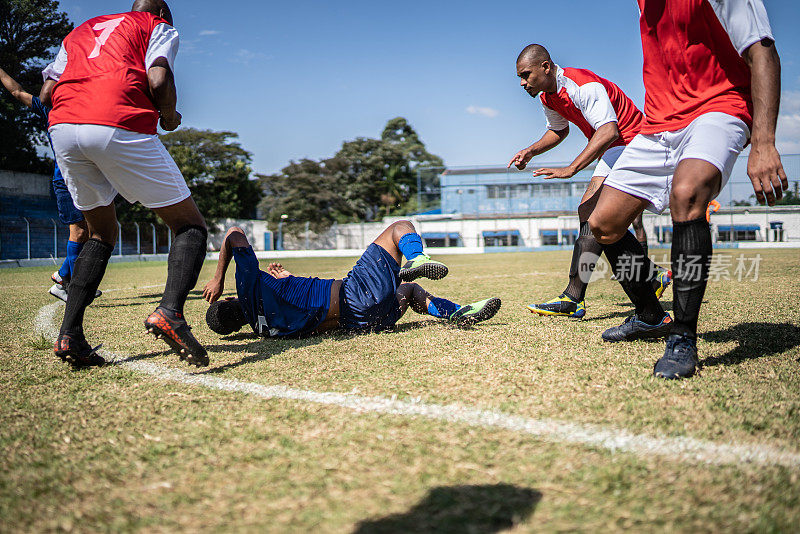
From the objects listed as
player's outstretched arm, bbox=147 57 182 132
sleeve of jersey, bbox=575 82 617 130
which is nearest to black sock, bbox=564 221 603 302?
sleeve of jersey, bbox=575 82 617 130

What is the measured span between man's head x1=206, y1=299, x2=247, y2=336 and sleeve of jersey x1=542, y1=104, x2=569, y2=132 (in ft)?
9.77

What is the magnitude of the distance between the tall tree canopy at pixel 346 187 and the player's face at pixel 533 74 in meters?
46.4

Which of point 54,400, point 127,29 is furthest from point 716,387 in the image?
point 127,29

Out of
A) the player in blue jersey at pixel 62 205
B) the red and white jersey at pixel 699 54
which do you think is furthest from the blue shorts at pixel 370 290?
the player in blue jersey at pixel 62 205

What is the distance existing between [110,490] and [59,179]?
15.2ft

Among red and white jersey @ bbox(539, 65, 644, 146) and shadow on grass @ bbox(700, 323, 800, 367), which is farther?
red and white jersey @ bbox(539, 65, 644, 146)

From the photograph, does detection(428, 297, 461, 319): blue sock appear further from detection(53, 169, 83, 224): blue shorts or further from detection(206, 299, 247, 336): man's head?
detection(53, 169, 83, 224): blue shorts

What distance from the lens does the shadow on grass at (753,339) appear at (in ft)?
8.75

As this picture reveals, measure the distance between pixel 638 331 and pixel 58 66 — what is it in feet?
11.7

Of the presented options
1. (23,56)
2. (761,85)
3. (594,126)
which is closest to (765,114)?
(761,85)

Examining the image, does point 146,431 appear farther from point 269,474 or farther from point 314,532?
point 314,532

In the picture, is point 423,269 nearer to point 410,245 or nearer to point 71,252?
point 410,245

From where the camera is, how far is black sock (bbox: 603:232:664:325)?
3096 mm

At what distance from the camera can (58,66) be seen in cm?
283
